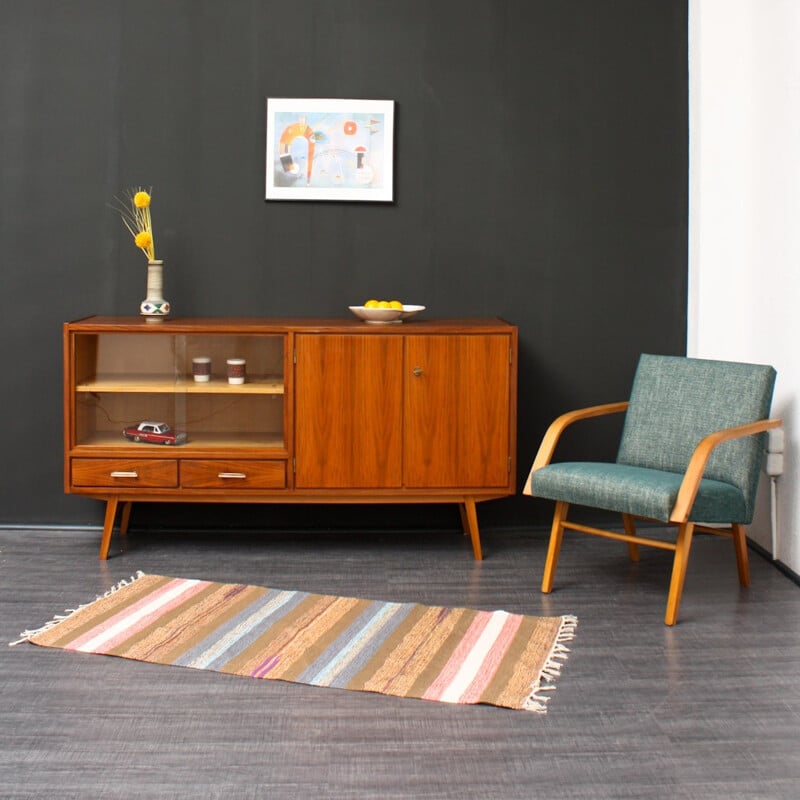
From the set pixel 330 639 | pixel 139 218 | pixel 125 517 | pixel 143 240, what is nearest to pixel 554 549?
pixel 330 639

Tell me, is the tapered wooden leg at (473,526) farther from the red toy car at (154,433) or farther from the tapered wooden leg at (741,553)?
the red toy car at (154,433)

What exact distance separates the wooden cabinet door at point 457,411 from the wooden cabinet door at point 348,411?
0.21 ft

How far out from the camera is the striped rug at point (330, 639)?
10.7 ft

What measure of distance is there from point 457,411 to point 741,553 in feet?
4.01

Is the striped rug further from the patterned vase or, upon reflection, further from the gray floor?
the patterned vase

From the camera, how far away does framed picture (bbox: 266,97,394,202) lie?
16.1 feet

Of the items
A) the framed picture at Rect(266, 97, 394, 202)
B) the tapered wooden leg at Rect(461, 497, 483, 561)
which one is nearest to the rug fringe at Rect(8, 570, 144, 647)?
the tapered wooden leg at Rect(461, 497, 483, 561)

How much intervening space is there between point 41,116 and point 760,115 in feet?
10.0

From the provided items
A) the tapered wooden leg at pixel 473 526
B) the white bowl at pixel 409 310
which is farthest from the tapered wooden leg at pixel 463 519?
the white bowl at pixel 409 310

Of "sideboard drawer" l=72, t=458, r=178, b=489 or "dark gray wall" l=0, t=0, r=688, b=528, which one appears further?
"dark gray wall" l=0, t=0, r=688, b=528

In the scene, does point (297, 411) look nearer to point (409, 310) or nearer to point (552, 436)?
point (409, 310)

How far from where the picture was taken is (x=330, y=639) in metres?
3.59

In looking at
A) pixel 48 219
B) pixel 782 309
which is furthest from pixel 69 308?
pixel 782 309

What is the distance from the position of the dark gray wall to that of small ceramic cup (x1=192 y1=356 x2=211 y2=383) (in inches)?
19.3
